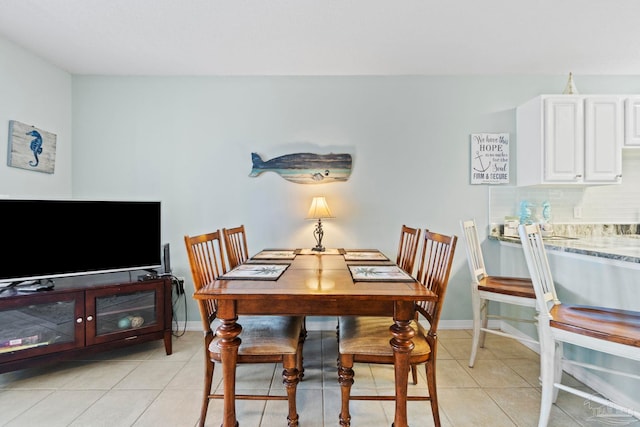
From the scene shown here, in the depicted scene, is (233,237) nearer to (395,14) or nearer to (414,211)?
(414,211)

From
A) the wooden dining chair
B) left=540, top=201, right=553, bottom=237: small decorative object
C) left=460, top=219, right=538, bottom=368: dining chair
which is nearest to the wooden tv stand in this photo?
the wooden dining chair

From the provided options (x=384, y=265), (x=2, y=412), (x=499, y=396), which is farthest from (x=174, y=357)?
(x=499, y=396)

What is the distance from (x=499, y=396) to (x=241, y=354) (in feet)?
5.18

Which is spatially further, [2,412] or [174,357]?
[174,357]

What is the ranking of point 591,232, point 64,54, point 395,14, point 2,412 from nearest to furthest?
point 2,412, point 395,14, point 64,54, point 591,232

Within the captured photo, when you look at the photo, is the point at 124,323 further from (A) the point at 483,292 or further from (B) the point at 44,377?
(A) the point at 483,292

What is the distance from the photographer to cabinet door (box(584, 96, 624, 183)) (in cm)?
269

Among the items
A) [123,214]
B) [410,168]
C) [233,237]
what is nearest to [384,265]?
[233,237]

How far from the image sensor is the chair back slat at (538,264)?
1600mm

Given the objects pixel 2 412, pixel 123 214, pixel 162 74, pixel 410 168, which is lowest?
pixel 2 412

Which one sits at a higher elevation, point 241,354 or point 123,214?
point 123,214

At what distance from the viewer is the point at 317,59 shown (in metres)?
2.72

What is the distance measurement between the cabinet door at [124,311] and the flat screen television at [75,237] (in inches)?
7.5

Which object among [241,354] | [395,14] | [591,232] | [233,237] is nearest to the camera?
[241,354]
